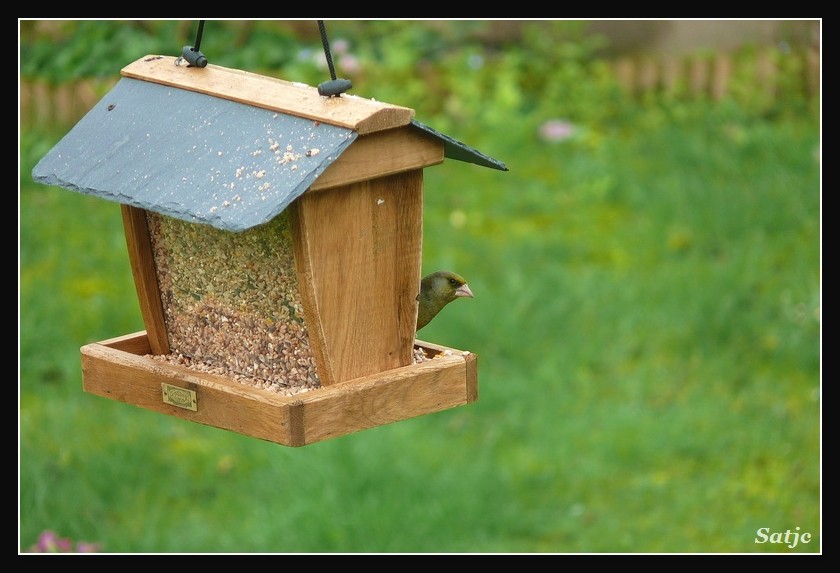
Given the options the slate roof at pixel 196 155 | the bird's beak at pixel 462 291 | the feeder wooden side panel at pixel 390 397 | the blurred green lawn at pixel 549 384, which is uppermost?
the slate roof at pixel 196 155

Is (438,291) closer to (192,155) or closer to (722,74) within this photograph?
(192,155)

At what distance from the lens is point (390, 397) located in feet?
9.26

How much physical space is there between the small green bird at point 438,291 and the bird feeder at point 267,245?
0.33ft

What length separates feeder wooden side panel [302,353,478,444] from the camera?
269 cm

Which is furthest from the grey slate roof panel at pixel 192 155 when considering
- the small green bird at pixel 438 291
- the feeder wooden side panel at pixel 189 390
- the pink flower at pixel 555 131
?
the pink flower at pixel 555 131

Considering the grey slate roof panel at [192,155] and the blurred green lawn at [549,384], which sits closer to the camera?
the grey slate roof panel at [192,155]

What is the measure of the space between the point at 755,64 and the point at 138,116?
213 inches

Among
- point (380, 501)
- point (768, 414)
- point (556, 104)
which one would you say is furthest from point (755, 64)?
point (380, 501)

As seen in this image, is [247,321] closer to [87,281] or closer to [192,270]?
[192,270]

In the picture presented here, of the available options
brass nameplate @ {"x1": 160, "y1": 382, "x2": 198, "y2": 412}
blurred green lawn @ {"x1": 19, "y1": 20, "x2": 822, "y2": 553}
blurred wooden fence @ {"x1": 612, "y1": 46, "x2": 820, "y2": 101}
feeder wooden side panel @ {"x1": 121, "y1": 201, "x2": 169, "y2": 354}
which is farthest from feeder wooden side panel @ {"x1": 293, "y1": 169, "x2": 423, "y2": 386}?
blurred wooden fence @ {"x1": 612, "y1": 46, "x2": 820, "y2": 101}

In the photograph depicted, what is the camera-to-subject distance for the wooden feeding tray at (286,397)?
105 inches

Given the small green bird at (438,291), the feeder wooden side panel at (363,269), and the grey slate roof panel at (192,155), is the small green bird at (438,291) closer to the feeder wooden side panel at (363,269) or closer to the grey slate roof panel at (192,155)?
the feeder wooden side panel at (363,269)

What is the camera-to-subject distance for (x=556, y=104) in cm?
766

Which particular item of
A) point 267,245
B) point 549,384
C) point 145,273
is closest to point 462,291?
point 267,245
